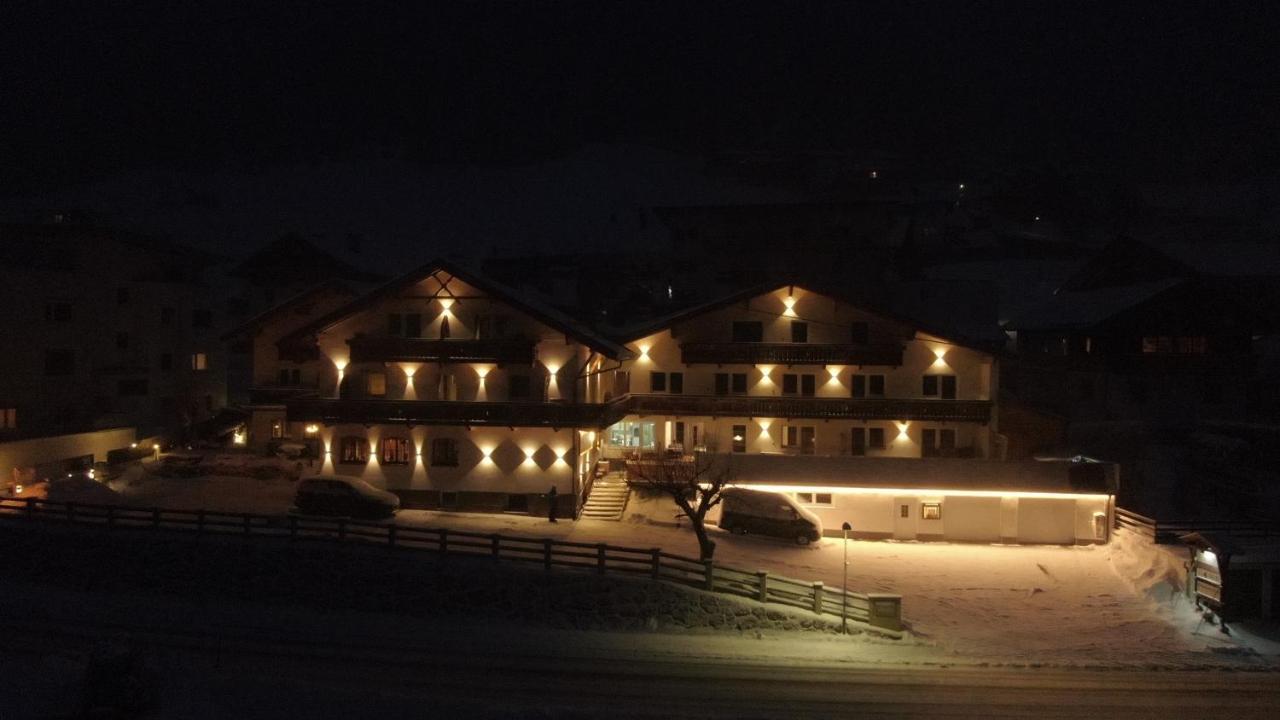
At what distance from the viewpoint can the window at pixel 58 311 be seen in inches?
1724

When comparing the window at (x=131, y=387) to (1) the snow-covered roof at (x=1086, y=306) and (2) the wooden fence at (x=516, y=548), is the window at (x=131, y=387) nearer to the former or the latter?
(2) the wooden fence at (x=516, y=548)

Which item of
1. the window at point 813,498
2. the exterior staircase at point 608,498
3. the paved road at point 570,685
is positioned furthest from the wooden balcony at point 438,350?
the paved road at point 570,685

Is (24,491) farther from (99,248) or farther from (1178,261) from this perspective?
(1178,261)

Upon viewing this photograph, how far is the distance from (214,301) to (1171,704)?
55.3 meters

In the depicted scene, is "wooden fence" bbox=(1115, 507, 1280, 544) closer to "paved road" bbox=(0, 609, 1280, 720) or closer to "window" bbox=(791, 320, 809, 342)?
"paved road" bbox=(0, 609, 1280, 720)

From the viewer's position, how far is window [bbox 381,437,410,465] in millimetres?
34938

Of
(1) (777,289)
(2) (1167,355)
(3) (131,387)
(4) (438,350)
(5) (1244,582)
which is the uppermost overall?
(1) (777,289)

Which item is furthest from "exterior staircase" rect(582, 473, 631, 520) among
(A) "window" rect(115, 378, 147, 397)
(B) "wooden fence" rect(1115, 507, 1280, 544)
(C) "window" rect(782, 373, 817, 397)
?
(A) "window" rect(115, 378, 147, 397)

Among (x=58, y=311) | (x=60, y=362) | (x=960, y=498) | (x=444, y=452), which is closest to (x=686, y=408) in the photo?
(x=444, y=452)

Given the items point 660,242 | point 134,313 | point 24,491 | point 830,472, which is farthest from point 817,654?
point 660,242

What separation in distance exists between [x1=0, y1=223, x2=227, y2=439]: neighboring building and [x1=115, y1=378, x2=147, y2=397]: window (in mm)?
60

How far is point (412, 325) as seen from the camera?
35688 mm

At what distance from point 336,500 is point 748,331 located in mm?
21058

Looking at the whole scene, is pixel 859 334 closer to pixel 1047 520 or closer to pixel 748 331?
pixel 748 331
